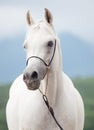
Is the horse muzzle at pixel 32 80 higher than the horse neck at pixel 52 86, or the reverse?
the horse muzzle at pixel 32 80

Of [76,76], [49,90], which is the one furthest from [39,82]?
[76,76]

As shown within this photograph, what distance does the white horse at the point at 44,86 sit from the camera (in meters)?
2.53

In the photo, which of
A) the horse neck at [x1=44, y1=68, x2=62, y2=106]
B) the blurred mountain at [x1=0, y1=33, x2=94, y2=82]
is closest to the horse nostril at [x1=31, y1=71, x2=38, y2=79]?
the horse neck at [x1=44, y1=68, x2=62, y2=106]

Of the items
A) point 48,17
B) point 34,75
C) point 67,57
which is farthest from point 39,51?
point 67,57

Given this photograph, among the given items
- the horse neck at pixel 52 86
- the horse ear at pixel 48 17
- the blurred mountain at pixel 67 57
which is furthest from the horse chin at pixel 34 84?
the blurred mountain at pixel 67 57

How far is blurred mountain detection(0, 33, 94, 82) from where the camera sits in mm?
4730

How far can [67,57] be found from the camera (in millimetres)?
4820

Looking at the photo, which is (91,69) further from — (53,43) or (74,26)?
(53,43)

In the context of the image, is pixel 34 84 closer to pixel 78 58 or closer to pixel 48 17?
pixel 48 17

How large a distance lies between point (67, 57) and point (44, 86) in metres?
2.11

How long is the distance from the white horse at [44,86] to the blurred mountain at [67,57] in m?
1.77

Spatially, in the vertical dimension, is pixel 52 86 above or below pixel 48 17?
below

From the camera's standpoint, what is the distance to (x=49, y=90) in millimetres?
2738

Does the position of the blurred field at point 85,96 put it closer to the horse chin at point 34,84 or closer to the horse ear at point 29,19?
the horse ear at point 29,19
